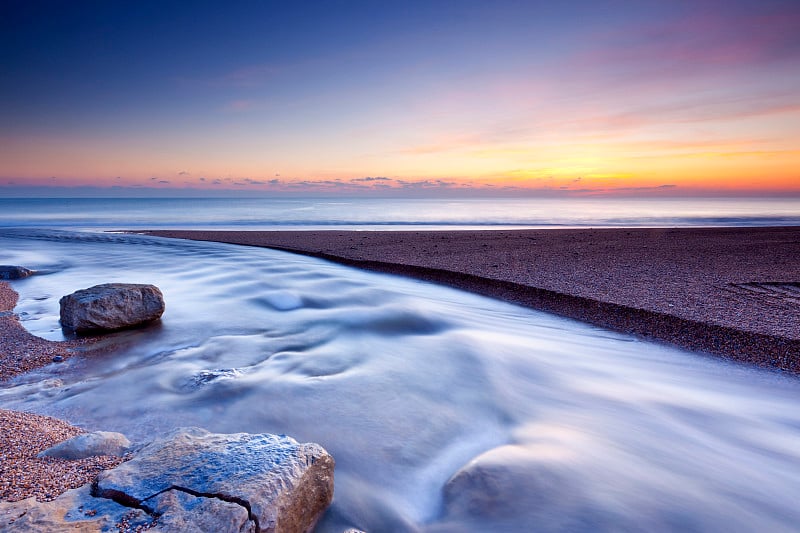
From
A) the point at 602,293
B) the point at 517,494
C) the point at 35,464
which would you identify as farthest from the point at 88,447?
the point at 602,293

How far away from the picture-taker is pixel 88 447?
2.61 meters

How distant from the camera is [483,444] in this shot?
3.44 meters

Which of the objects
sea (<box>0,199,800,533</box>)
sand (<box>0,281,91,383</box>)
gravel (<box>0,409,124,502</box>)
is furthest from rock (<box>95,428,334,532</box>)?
sand (<box>0,281,91,383</box>)

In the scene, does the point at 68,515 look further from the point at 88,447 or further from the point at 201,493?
the point at 88,447

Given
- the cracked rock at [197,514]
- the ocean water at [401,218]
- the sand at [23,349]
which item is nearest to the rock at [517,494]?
the cracked rock at [197,514]

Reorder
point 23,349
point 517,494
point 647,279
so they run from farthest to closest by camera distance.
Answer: point 647,279 < point 23,349 < point 517,494

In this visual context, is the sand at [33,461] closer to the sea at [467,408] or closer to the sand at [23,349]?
the sand at [23,349]

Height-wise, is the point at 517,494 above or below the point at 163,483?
below

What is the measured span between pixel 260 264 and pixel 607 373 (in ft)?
30.9

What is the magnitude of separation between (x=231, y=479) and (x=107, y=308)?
4505 mm

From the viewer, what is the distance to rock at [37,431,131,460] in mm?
2561

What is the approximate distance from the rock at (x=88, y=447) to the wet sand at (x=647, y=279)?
5.94 m

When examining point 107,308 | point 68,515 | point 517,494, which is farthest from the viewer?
point 107,308

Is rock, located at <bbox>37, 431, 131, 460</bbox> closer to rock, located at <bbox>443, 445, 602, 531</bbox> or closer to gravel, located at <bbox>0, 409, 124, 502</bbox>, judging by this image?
gravel, located at <bbox>0, 409, 124, 502</bbox>
